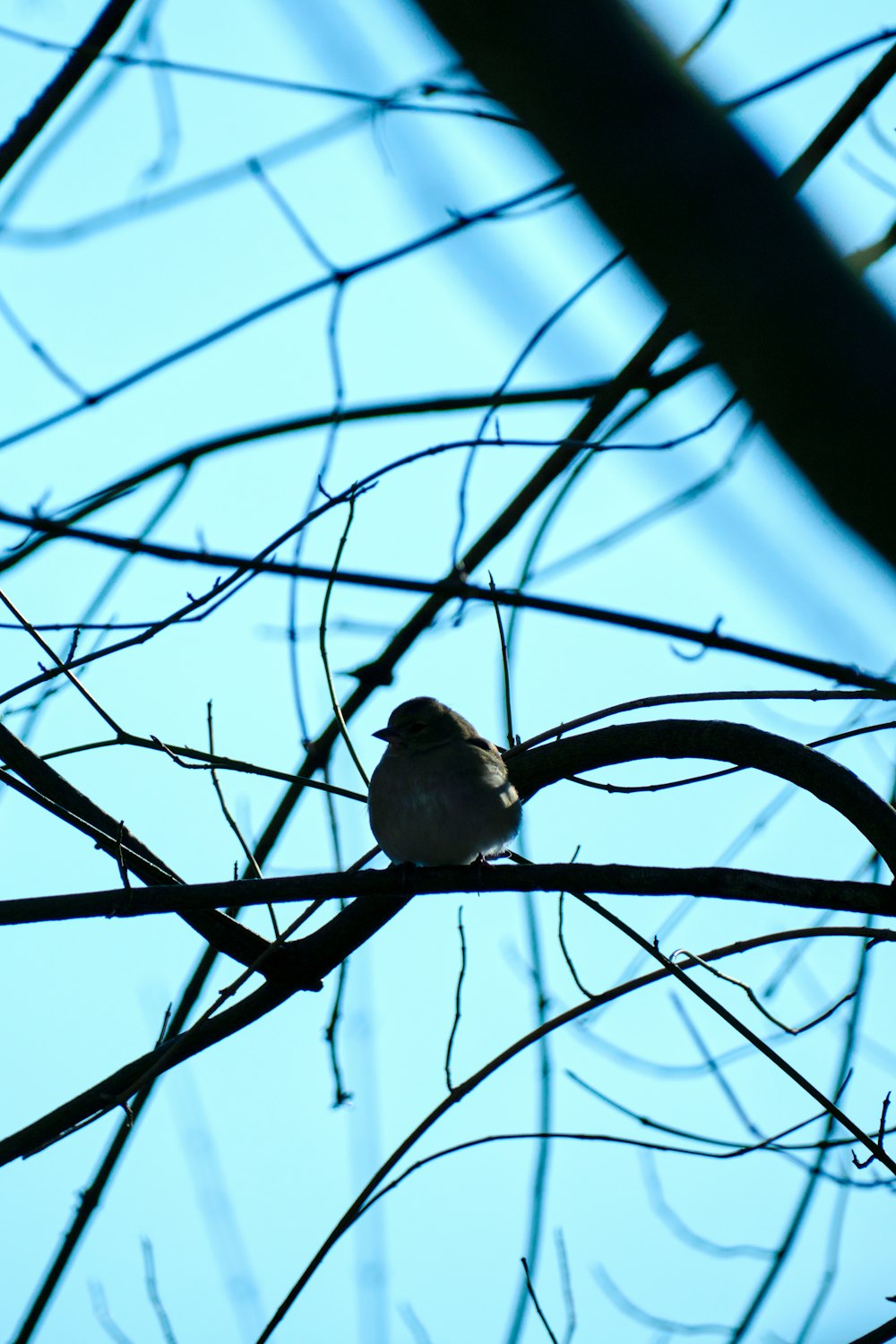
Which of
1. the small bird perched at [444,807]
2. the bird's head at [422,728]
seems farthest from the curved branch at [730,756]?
the bird's head at [422,728]

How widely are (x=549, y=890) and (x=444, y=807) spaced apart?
1797 mm

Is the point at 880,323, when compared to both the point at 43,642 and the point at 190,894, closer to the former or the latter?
the point at 190,894

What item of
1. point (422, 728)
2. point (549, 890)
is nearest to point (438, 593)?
point (549, 890)

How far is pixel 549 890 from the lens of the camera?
11.6 feet

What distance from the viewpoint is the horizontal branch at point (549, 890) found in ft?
11.3

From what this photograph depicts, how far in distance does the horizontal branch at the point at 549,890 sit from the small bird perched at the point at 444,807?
161 cm

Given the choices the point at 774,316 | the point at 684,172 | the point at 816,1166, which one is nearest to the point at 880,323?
the point at 774,316

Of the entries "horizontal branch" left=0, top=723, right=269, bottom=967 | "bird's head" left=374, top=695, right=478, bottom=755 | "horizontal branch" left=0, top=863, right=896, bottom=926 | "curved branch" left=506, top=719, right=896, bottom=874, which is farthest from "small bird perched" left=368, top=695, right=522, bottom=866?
"horizontal branch" left=0, top=863, right=896, bottom=926

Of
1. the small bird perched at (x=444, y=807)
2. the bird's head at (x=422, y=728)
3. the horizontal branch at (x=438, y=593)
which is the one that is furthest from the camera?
the bird's head at (x=422, y=728)

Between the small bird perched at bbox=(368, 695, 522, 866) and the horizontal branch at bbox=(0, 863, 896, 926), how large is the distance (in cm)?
161

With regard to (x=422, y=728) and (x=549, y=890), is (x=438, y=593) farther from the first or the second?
(x=422, y=728)

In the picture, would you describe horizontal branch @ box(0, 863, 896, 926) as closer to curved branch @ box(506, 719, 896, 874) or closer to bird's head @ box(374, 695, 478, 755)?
curved branch @ box(506, 719, 896, 874)

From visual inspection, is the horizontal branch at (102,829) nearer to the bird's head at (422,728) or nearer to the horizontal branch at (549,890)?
the horizontal branch at (549,890)

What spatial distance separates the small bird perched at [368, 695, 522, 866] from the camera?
5309 mm
